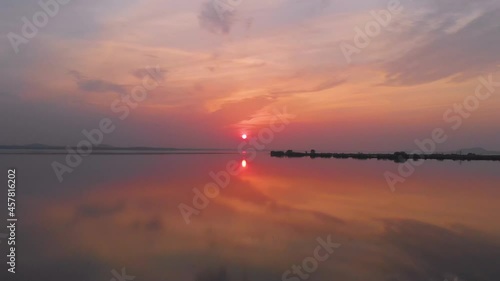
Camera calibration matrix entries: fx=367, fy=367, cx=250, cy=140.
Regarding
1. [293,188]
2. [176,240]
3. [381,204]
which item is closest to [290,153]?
[293,188]

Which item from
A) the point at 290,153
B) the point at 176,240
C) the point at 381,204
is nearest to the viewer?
the point at 176,240

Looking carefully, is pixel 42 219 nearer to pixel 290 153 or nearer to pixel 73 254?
pixel 73 254

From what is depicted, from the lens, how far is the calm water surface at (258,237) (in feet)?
31.8

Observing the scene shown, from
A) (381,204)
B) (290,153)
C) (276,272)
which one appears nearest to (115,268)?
(276,272)

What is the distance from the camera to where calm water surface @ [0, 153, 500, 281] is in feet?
31.8

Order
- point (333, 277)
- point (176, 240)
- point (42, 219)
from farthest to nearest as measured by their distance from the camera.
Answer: point (42, 219)
point (176, 240)
point (333, 277)

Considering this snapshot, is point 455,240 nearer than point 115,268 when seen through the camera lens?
No

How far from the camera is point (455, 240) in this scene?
12773mm

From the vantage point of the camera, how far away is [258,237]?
13.1 metres

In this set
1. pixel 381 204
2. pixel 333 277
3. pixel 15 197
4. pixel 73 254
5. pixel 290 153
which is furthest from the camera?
pixel 290 153

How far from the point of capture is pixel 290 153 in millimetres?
118000

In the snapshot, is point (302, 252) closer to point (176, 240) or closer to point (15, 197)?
point (176, 240)

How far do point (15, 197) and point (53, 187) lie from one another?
4520 mm

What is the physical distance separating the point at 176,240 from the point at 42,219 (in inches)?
279
